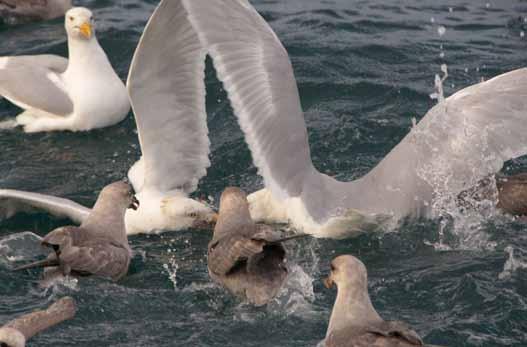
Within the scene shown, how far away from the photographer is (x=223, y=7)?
802 centimetres

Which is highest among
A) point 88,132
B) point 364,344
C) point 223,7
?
point 223,7

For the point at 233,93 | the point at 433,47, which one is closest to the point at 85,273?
the point at 233,93

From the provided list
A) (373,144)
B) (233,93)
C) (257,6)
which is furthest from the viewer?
(257,6)

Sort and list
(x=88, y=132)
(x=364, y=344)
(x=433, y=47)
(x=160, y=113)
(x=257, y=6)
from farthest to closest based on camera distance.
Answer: (x=257, y=6) → (x=433, y=47) → (x=88, y=132) → (x=160, y=113) → (x=364, y=344)

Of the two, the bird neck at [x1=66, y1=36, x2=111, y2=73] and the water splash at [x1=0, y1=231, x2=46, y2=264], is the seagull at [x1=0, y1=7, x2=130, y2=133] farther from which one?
the water splash at [x1=0, y1=231, x2=46, y2=264]

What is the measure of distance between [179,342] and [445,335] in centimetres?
146

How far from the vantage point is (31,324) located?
6000 mm

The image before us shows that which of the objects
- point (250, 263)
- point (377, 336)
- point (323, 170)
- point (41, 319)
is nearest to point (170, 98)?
point (323, 170)

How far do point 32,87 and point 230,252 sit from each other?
431 cm

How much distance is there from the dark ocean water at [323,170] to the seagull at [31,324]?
536mm

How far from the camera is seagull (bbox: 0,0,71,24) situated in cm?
1302

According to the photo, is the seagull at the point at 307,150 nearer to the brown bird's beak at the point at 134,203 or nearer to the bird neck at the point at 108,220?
the brown bird's beak at the point at 134,203

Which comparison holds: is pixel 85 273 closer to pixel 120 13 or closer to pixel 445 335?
pixel 445 335

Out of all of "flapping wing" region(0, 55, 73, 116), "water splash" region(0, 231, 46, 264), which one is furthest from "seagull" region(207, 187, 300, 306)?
"flapping wing" region(0, 55, 73, 116)
